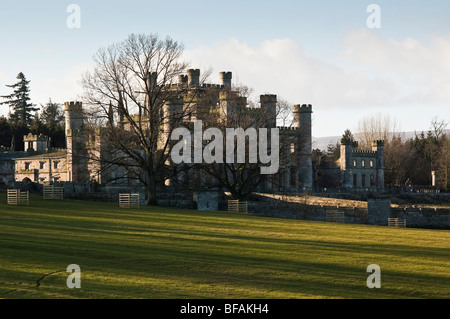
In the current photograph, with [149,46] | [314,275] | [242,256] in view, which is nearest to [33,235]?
[242,256]

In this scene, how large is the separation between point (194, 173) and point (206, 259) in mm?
38656

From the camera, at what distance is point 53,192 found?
44.6 metres

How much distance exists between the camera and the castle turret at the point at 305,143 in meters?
74.8

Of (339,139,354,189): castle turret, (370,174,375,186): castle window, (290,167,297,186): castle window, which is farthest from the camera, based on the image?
(370,174,375,186): castle window

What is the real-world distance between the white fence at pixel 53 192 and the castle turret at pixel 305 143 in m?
33.1

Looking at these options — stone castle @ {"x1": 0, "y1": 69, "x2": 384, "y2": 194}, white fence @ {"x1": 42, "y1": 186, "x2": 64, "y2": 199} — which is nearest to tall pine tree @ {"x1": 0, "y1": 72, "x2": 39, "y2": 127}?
stone castle @ {"x1": 0, "y1": 69, "x2": 384, "y2": 194}

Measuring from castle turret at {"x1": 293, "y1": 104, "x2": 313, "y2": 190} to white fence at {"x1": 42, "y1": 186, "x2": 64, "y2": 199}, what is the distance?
108ft

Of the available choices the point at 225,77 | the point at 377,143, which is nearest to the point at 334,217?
the point at 225,77

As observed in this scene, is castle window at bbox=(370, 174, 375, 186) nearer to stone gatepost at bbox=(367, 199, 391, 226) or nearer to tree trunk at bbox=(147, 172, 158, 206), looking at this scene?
stone gatepost at bbox=(367, 199, 391, 226)

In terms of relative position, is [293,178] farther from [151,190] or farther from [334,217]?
[151,190]

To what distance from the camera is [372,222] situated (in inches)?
1921

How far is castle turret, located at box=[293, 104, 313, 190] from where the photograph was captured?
2945 inches

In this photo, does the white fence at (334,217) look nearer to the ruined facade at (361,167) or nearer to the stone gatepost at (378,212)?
the stone gatepost at (378,212)
